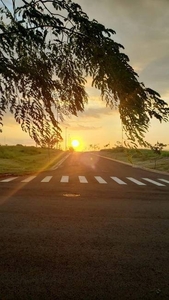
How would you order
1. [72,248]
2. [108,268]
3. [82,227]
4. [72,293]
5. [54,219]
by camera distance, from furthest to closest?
[54,219], [82,227], [72,248], [108,268], [72,293]

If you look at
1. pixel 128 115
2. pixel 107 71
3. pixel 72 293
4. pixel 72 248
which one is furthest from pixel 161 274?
pixel 107 71

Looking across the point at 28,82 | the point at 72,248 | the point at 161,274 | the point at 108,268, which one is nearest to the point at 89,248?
the point at 72,248

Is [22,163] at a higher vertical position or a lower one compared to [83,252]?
higher

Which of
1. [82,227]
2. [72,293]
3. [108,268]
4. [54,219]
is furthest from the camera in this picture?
[54,219]

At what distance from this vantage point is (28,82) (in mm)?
4852

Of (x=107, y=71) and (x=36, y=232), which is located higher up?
(x=107, y=71)

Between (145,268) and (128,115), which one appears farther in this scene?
(145,268)

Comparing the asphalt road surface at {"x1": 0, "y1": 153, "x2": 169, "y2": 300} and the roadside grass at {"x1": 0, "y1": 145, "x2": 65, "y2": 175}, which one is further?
the roadside grass at {"x1": 0, "y1": 145, "x2": 65, "y2": 175}

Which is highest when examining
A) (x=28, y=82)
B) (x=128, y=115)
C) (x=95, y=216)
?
(x=28, y=82)

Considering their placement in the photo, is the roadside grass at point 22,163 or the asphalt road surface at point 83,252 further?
the roadside grass at point 22,163

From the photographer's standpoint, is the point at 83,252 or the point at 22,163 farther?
the point at 22,163

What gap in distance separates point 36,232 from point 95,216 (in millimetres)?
2458

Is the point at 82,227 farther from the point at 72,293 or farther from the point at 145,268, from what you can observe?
the point at 72,293

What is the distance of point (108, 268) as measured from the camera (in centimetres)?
525
